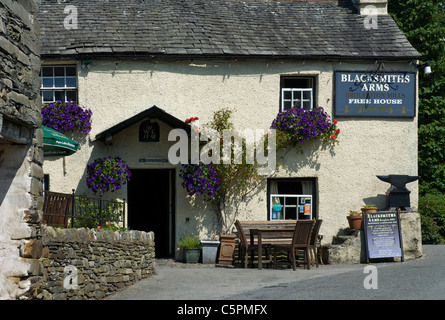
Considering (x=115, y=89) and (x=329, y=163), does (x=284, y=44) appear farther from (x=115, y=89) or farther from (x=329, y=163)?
(x=115, y=89)

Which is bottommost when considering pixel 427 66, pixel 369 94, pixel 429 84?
pixel 369 94

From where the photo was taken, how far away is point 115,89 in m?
15.2

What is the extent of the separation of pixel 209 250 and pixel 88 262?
517 cm

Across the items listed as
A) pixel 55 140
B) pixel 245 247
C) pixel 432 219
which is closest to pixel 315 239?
pixel 245 247

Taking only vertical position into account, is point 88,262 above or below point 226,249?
above

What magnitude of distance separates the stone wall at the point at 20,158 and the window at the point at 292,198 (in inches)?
327

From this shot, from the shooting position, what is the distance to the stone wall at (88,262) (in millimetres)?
8398

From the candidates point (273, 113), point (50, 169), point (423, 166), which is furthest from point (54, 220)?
point (423, 166)

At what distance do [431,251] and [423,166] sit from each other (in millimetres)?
7680

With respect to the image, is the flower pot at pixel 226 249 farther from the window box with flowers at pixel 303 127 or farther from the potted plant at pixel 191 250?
the window box with flowers at pixel 303 127

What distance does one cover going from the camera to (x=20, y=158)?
25.9 feet

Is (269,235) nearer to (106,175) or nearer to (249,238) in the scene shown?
(249,238)

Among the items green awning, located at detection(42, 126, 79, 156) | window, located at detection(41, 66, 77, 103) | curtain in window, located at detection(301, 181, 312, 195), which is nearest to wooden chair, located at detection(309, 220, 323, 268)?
curtain in window, located at detection(301, 181, 312, 195)

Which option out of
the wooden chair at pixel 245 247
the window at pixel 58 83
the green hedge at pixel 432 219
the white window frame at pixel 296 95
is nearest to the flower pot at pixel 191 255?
the wooden chair at pixel 245 247
